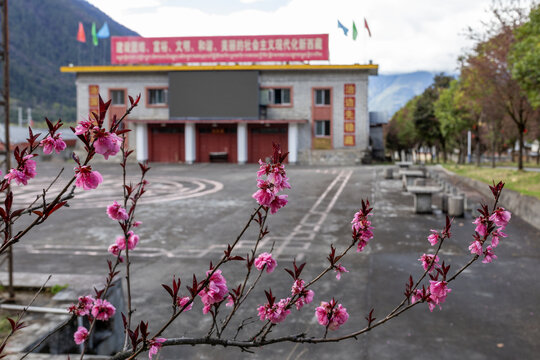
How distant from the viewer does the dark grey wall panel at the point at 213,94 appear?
45.0 metres

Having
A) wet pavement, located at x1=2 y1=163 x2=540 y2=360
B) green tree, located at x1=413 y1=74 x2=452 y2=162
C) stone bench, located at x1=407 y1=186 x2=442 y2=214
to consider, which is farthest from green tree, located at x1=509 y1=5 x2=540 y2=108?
green tree, located at x1=413 y1=74 x2=452 y2=162

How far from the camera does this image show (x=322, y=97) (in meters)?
45.4

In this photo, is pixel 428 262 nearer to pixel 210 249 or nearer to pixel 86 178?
pixel 86 178

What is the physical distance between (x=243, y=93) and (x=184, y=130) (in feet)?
23.6

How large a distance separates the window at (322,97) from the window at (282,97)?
8.88 feet

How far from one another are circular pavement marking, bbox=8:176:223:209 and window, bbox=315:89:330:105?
69.9 feet

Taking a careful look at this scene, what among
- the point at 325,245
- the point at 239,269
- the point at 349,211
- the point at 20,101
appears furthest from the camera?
the point at 20,101

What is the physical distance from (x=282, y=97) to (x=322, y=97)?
152 inches

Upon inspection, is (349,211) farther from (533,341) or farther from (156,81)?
(156,81)

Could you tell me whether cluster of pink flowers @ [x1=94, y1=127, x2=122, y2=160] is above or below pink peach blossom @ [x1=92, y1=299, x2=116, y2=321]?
above

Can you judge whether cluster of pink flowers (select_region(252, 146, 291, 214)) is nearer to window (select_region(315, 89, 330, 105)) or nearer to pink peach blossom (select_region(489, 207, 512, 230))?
pink peach blossom (select_region(489, 207, 512, 230))

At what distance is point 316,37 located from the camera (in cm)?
4519

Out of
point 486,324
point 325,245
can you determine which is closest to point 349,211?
point 325,245

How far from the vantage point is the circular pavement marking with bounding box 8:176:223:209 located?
1750cm
